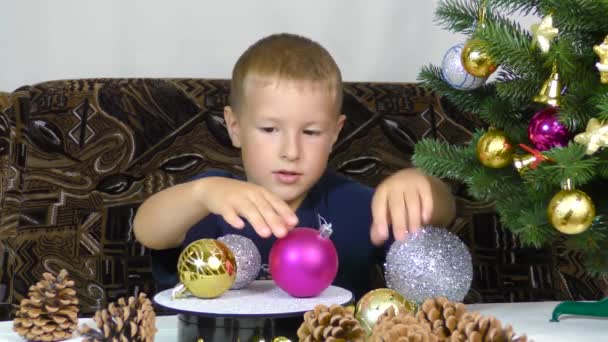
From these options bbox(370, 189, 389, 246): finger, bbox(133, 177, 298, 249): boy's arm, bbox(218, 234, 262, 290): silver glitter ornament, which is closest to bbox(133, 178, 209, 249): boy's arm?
bbox(133, 177, 298, 249): boy's arm

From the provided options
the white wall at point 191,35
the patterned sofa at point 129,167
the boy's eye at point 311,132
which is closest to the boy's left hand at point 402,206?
the boy's eye at point 311,132

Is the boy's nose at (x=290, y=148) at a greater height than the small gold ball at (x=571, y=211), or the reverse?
the boy's nose at (x=290, y=148)

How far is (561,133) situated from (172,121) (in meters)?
0.81

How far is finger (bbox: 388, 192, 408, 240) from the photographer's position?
3.34 ft

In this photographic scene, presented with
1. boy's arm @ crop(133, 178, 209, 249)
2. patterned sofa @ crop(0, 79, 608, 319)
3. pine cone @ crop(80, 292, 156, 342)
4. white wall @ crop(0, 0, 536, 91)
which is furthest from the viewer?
white wall @ crop(0, 0, 536, 91)

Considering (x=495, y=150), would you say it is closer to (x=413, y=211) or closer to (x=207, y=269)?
(x=413, y=211)

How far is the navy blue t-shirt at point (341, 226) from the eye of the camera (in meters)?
1.31

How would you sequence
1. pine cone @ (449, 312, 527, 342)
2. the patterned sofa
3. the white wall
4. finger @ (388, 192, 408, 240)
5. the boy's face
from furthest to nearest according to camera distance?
the white wall → the patterned sofa → the boy's face → finger @ (388, 192, 408, 240) → pine cone @ (449, 312, 527, 342)

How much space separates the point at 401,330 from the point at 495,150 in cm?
35

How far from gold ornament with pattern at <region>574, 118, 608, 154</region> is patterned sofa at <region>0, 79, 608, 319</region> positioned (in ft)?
2.38

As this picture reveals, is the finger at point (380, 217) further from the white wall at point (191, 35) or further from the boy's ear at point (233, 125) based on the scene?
the white wall at point (191, 35)

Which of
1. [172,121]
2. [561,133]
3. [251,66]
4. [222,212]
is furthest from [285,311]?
[172,121]

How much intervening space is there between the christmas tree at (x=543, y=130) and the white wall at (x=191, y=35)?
0.78m

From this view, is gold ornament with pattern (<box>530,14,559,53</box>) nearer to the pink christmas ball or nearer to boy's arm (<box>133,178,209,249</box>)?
the pink christmas ball
